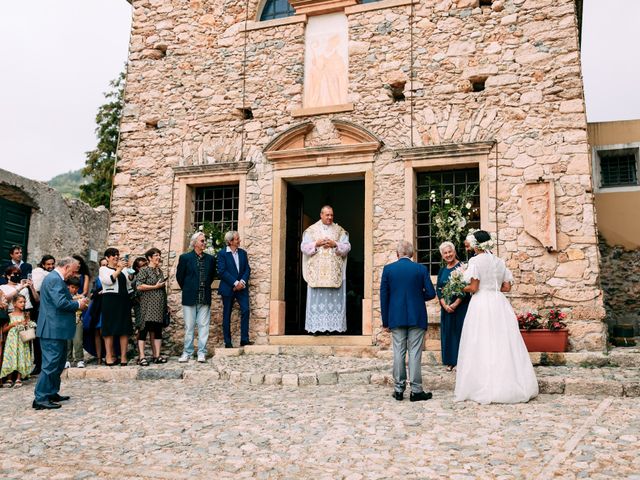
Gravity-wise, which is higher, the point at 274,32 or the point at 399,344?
the point at 274,32

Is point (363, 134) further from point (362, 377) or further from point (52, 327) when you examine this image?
point (52, 327)

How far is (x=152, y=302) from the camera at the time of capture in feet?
28.3

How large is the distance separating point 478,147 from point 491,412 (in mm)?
4659

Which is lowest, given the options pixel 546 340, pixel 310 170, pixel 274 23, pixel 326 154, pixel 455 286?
pixel 546 340

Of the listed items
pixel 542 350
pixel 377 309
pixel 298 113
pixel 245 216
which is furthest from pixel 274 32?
pixel 542 350

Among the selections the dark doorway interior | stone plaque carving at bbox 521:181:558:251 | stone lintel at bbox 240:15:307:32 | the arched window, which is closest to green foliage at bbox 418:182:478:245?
stone plaque carving at bbox 521:181:558:251

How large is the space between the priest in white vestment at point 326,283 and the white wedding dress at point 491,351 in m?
3.21

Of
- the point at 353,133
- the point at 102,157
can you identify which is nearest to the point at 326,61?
the point at 353,133

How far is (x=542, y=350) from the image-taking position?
25.6 feet

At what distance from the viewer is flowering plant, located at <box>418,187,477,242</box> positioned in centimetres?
881

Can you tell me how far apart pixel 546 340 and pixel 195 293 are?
4.95 meters

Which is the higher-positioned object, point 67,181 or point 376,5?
point 67,181

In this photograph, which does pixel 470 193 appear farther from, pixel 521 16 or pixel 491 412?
pixel 491 412

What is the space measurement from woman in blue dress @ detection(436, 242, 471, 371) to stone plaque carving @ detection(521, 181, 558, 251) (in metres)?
1.60
